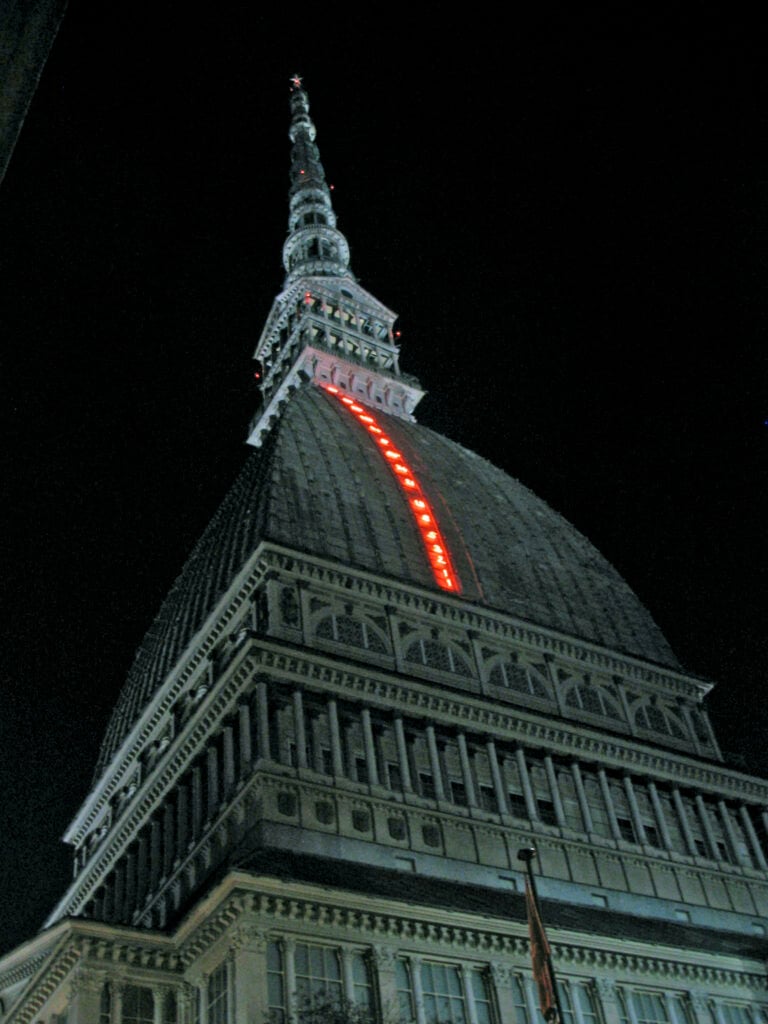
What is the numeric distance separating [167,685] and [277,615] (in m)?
11.3

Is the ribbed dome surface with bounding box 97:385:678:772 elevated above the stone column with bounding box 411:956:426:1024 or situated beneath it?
elevated above

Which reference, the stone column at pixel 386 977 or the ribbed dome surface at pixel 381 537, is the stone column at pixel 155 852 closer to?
the ribbed dome surface at pixel 381 537

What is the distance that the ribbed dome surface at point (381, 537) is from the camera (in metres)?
62.1

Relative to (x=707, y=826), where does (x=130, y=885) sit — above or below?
above

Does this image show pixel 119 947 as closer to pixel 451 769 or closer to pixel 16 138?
pixel 451 769

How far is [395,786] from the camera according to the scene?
49688mm

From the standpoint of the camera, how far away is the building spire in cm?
10162

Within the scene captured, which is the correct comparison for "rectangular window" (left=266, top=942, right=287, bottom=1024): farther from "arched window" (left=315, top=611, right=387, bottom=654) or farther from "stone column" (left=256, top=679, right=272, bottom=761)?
"arched window" (left=315, top=611, right=387, bottom=654)

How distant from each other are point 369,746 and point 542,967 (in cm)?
2406

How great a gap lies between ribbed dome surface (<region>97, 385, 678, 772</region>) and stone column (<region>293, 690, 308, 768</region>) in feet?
32.8

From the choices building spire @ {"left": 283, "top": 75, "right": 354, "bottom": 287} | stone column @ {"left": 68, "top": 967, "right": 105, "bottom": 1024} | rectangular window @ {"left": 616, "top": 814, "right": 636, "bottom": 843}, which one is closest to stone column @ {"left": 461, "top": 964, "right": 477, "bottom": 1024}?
stone column @ {"left": 68, "top": 967, "right": 105, "bottom": 1024}

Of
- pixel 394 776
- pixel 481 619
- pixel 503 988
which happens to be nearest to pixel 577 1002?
pixel 503 988

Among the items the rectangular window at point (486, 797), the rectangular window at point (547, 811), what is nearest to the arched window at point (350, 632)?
the rectangular window at point (486, 797)

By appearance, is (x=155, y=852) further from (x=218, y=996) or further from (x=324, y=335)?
(x=324, y=335)
